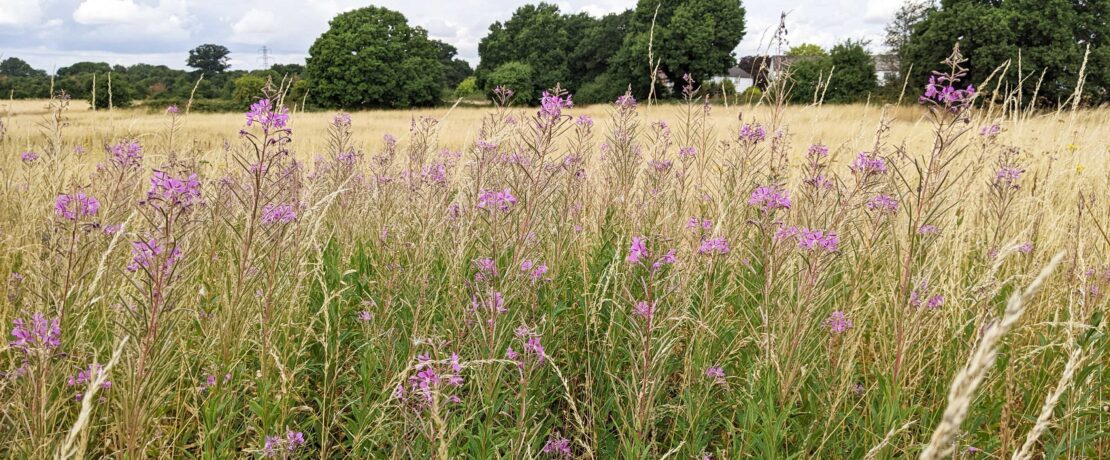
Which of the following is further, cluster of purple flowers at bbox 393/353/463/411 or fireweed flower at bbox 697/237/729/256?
fireweed flower at bbox 697/237/729/256

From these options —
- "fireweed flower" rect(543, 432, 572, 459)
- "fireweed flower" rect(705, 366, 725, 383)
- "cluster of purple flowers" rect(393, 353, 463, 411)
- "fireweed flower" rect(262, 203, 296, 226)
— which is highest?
"fireweed flower" rect(262, 203, 296, 226)

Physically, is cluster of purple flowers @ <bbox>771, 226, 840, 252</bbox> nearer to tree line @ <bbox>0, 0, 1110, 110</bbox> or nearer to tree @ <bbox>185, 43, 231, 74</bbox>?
tree line @ <bbox>0, 0, 1110, 110</bbox>

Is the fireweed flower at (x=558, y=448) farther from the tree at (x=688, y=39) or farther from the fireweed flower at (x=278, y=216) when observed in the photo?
the tree at (x=688, y=39)

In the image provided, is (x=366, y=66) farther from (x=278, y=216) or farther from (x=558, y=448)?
(x=558, y=448)

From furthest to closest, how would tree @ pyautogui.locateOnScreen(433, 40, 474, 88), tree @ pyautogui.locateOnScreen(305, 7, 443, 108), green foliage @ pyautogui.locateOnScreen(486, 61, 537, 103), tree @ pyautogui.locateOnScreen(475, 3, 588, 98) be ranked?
tree @ pyautogui.locateOnScreen(433, 40, 474, 88)
tree @ pyautogui.locateOnScreen(475, 3, 588, 98)
green foliage @ pyautogui.locateOnScreen(486, 61, 537, 103)
tree @ pyautogui.locateOnScreen(305, 7, 443, 108)

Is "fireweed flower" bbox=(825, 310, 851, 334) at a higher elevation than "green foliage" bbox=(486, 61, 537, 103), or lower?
lower

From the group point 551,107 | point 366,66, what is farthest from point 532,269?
point 366,66

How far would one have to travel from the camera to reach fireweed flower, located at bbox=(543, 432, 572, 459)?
1.95 meters

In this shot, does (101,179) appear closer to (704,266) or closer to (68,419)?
(68,419)

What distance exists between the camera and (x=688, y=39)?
45.0 m

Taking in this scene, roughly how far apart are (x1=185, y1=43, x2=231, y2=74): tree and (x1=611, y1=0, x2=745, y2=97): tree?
69.8m

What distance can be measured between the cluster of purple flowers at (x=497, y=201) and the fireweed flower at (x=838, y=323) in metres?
1.20

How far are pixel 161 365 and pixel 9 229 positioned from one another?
105 inches

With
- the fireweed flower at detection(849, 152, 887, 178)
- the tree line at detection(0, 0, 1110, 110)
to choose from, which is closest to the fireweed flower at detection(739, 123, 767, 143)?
the fireweed flower at detection(849, 152, 887, 178)
